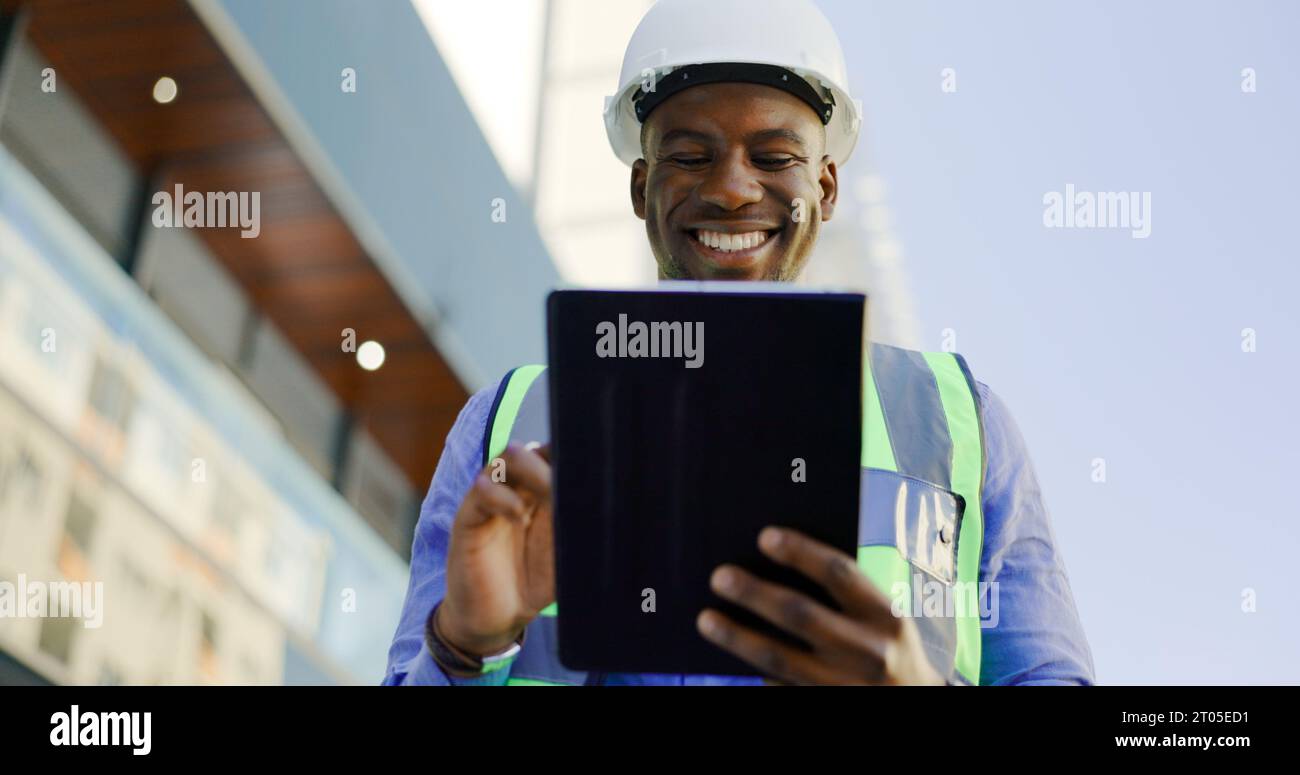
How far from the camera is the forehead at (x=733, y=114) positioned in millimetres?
2064

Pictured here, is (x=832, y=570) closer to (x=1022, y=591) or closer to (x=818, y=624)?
(x=818, y=624)

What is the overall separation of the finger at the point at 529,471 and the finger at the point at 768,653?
0.23 meters

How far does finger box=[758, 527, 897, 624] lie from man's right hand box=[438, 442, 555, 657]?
0.27 m

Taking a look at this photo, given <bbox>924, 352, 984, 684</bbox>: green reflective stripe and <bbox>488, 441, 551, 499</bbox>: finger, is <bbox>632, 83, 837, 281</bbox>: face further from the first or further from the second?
<bbox>488, 441, 551, 499</bbox>: finger

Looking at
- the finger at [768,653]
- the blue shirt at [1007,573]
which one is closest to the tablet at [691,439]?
the finger at [768,653]

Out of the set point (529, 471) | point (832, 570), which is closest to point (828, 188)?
point (529, 471)

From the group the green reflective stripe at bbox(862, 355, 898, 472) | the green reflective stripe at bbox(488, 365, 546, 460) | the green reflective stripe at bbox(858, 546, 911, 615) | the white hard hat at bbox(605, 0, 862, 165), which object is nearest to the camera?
the green reflective stripe at bbox(858, 546, 911, 615)

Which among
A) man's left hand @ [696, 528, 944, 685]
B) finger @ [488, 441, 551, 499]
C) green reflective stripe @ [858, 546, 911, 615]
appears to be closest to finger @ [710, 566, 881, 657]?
man's left hand @ [696, 528, 944, 685]

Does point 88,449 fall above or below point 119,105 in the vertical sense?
below

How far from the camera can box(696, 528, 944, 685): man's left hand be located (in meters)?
1.17
